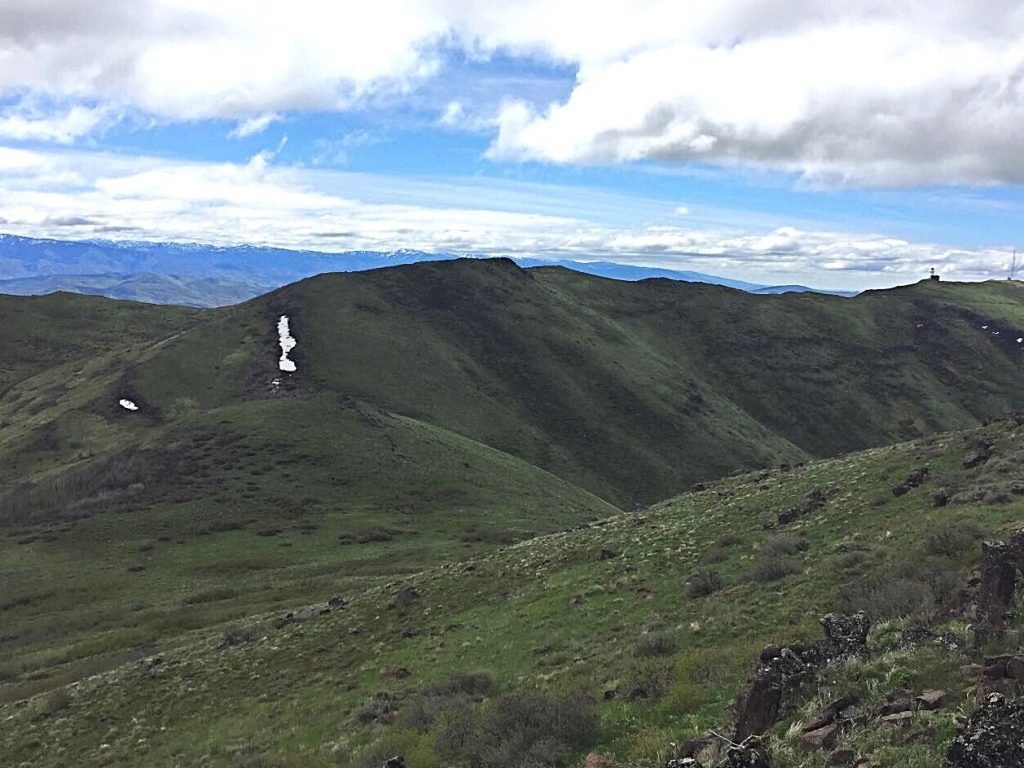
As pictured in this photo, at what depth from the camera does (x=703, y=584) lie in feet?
76.3

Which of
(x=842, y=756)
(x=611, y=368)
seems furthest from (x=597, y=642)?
(x=611, y=368)

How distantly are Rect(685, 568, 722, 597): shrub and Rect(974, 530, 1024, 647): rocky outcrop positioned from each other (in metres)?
9.29

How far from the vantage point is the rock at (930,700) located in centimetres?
1055

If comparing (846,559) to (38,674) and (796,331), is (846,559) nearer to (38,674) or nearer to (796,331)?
(38,674)

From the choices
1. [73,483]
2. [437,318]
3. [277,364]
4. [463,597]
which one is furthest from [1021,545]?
[437,318]

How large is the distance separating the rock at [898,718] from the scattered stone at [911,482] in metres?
19.7

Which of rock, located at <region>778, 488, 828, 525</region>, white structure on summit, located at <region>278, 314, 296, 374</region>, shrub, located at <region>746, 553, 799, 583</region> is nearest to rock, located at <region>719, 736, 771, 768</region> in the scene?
shrub, located at <region>746, 553, 799, 583</region>

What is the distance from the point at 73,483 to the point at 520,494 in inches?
1821

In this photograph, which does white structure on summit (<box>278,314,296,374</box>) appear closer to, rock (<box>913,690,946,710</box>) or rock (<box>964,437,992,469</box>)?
rock (<box>964,437,992,469</box>)

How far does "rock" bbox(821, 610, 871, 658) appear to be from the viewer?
13406mm

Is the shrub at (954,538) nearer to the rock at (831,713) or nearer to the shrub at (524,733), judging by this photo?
the rock at (831,713)

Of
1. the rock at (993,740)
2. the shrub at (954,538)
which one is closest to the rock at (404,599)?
the shrub at (954,538)

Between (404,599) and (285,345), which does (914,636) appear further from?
(285,345)

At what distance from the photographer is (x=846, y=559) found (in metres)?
21.1
